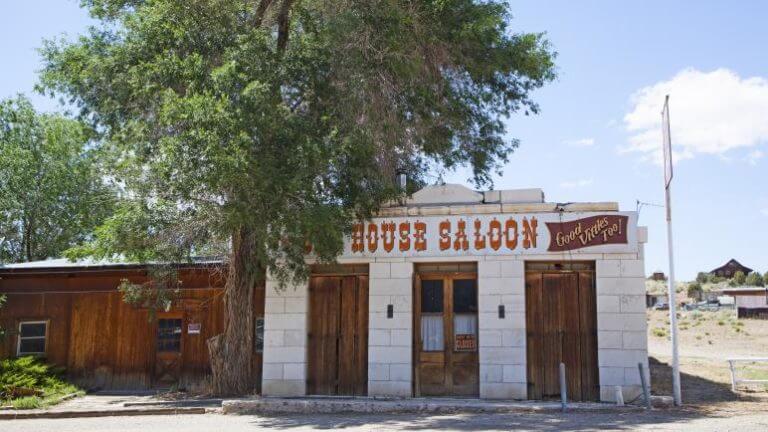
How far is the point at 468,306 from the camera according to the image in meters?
15.5

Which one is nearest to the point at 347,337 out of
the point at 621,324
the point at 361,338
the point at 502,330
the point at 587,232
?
the point at 361,338

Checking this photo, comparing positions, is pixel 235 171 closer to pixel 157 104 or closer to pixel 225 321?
pixel 157 104

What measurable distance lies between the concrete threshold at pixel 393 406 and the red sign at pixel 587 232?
3.19 m

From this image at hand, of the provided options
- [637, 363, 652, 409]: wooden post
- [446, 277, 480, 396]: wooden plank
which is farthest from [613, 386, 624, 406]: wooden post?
[446, 277, 480, 396]: wooden plank

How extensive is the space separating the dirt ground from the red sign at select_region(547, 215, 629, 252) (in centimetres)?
340

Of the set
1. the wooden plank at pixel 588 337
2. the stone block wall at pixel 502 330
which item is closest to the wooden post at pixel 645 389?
the wooden plank at pixel 588 337

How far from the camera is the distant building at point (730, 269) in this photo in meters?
92.5

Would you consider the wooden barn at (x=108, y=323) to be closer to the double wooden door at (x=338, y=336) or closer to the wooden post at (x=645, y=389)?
the double wooden door at (x=338, y=336)

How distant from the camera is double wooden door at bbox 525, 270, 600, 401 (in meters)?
14.8

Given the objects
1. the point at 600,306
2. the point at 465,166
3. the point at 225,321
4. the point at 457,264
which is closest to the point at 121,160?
the point at 225,321

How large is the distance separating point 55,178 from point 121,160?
61.4 feet

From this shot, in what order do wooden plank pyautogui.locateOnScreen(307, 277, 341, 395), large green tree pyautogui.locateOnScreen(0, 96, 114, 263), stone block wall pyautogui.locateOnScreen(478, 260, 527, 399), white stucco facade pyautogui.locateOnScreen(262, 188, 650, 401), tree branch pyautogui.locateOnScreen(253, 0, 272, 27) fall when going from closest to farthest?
white stucco facade pyautogui.locateOnScreen(262, 188, 650, 401), stone block wall pyautogui.locateOnScreen(478, 260, 527, 399), wooden plank pyautogui.locateOnScreen(307, 277, 341, 395), tree branch pyautogui.locateOnScreen(253, 0, 272, 27), large green tree pyautogui.locateOnScreen(0, 96, 114, 263)

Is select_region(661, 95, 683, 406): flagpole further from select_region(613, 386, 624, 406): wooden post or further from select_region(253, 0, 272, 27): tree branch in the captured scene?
select_region(253, 0, 272, 27): tree branch

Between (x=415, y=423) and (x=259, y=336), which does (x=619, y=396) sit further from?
(x=259, y=336)
